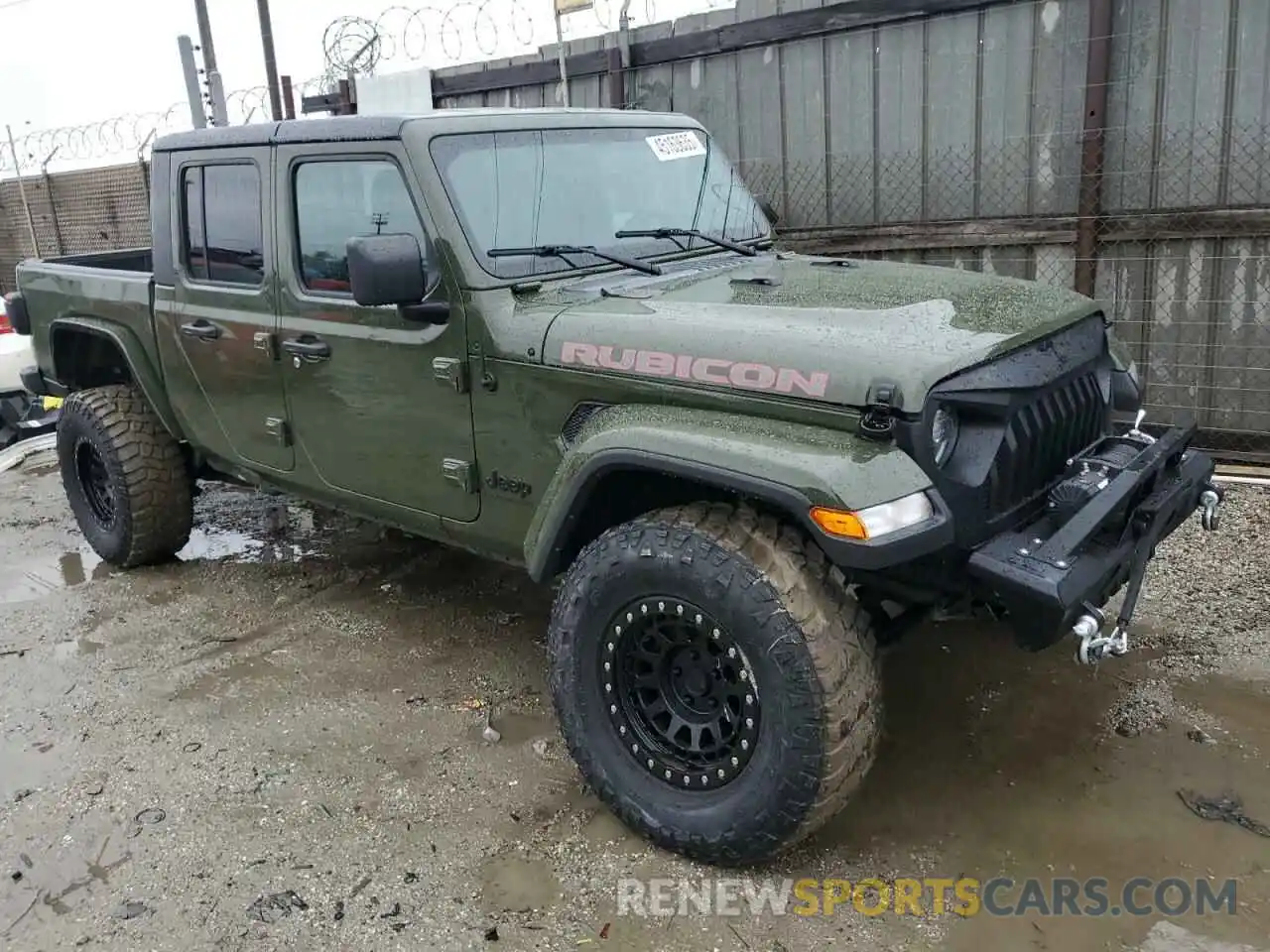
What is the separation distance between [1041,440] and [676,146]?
1900mm

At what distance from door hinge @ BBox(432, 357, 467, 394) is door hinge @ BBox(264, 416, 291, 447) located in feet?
3.38

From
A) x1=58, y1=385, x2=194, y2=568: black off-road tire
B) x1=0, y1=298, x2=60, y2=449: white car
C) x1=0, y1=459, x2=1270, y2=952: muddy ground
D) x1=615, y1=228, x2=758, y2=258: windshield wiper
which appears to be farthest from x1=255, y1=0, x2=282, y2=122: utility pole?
x1=615, y1=228, x2=758, y2=258: windshield wiper

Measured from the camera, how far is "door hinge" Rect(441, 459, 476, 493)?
3432 mm

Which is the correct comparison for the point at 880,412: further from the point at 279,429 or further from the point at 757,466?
the point at 279,429

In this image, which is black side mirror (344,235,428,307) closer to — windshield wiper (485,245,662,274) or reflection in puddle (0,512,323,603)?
windshield wiper (485,245,662,274)

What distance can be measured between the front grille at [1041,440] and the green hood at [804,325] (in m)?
0.20

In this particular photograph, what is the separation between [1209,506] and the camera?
328 cm

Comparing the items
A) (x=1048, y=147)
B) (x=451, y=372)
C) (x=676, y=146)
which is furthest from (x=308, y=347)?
(x=1048, y=147)

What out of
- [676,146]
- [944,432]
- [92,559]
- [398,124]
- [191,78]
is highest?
[191,78]

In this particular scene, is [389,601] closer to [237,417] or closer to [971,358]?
[237,417]

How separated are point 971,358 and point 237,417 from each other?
3.07 metres

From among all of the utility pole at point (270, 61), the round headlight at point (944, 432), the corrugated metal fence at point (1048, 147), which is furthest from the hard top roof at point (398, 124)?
the utility pole at point (270, 61)

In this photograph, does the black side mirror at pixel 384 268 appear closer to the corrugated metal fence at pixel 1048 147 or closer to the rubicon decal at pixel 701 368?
the rubicon decal at pixel 701 368

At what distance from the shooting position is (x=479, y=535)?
352cm
